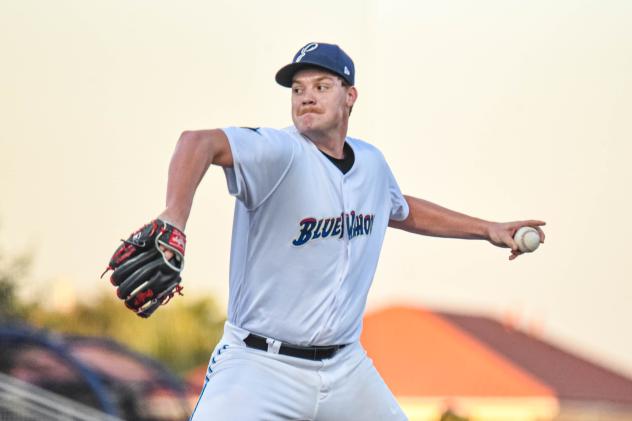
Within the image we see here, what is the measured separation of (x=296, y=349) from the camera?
557 centimetres

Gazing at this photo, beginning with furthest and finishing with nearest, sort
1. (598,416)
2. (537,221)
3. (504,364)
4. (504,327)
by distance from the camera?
(504,327) < (598,416) < (504,364) < (537,221)

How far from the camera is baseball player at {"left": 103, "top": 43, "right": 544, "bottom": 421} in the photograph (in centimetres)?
532

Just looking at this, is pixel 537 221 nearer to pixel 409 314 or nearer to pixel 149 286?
pixel 149 286

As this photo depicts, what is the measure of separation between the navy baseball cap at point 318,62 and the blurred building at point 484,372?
33.1 meters

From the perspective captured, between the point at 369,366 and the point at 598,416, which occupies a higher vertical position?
the point at 369,366

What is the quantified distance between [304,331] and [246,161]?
0.94 meters

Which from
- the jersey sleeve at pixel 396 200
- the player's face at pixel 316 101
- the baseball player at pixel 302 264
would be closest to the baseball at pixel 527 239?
the jersey sleeve at pixel 396 200

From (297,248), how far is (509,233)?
1306 mm

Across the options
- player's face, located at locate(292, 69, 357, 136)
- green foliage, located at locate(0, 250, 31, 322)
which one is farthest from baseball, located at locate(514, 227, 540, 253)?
green foliage, located at locate(0, 250, 31, 322)

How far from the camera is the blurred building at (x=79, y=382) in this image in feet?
53.1

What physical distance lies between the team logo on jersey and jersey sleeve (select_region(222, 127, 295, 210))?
27 cm

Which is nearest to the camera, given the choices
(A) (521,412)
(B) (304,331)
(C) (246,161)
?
(C) (246,161)

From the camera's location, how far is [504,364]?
4634cm

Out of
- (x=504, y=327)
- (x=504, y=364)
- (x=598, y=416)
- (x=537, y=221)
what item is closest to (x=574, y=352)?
(x=504, y=327)
